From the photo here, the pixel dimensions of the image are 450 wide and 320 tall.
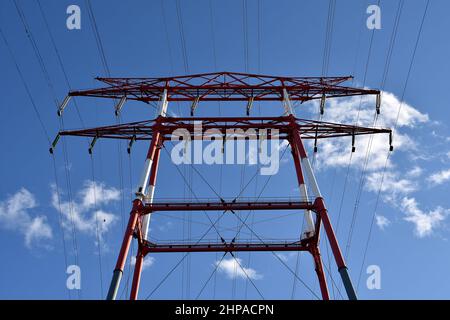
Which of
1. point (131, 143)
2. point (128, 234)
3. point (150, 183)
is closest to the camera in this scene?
point (128, 234)

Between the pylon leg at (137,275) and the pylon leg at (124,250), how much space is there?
2.51m

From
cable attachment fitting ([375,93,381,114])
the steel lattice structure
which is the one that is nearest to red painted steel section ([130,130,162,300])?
the steel lattice structure

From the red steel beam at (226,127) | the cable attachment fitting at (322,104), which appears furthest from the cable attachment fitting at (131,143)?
the cable attachment fitting at (322,104)

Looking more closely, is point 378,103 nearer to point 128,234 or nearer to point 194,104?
point 194,104

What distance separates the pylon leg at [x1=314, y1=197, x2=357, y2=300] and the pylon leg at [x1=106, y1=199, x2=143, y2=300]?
7375mm

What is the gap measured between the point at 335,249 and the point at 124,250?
7.79 metres

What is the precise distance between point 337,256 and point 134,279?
334 inches

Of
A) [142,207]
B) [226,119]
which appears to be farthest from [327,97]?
[142,207]

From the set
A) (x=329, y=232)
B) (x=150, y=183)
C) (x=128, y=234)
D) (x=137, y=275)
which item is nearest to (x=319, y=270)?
(x=329, y=232)

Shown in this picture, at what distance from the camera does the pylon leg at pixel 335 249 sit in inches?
572

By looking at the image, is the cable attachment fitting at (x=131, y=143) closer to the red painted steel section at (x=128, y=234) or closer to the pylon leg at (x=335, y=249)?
the red painted steel section at (x=128, y=234)

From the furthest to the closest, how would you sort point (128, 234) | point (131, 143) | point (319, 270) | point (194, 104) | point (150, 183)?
point (194, 104), point (131, 143), point (150, 183), point (319, 270), point (128, 234)

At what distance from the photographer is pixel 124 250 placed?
15570 mm
